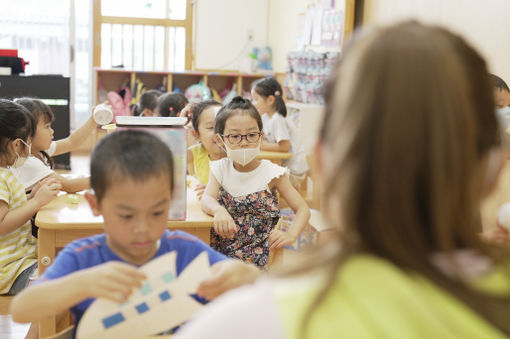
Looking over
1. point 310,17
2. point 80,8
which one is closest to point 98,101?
point 80,8

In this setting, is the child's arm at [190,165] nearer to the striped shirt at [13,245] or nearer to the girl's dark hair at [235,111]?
the girl's dark hair at [235,111]

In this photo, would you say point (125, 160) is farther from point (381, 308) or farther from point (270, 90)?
point (270, 90)

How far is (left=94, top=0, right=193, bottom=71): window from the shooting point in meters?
8.35

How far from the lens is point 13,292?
7.41ft

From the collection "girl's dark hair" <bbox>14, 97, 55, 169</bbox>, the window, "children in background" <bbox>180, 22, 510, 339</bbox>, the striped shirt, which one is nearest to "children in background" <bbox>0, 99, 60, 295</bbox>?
the striped shirt

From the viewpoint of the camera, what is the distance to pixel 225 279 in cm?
119

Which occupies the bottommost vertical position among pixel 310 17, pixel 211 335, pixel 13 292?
pixel 13 292

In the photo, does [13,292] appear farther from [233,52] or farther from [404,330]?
[233,52]

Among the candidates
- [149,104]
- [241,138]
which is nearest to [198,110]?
[241,138]

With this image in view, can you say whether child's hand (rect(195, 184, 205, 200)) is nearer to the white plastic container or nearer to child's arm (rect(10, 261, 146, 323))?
the white plastic container

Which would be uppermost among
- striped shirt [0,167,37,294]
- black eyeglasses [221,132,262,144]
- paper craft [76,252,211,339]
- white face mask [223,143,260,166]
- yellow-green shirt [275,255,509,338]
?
yellow-green shirt [275,255,509,338]

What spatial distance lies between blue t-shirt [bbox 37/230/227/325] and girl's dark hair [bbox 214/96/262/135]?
125 cm

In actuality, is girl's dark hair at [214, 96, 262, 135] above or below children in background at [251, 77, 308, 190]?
above

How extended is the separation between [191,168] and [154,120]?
165cm
